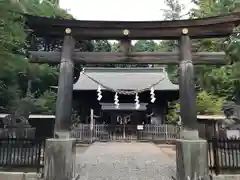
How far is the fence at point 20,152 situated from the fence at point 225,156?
5116mm

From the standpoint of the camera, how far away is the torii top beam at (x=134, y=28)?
22.9ft

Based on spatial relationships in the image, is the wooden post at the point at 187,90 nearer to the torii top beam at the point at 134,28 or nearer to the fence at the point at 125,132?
the torii top beam at the point at 134,28

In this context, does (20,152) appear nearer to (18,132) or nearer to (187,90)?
(18,132)

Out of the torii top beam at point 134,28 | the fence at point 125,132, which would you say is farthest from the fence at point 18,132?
the fence at point 125,132

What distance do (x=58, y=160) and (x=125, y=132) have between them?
14.4 meters

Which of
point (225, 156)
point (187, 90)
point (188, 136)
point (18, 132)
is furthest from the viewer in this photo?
point (18, 132)

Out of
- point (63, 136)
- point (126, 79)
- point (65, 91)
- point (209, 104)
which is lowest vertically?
point (63, 136)

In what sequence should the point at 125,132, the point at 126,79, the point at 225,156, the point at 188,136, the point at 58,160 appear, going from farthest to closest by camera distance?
the point at 126,79 → the point at 125,132 → the point at 225,156 → the point at 188,136 → the point at 58,160

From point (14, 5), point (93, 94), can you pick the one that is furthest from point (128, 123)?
point (14, 5)

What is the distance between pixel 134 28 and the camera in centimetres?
721

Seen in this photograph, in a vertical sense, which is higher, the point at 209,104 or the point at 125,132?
the point at 209,104

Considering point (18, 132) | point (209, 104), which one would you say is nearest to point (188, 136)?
point (18, 132)

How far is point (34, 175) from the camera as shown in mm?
6852

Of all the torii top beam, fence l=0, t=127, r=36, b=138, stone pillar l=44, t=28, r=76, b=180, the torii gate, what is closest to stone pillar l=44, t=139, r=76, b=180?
stone pillar l=44, t=28, r=76, b=180
